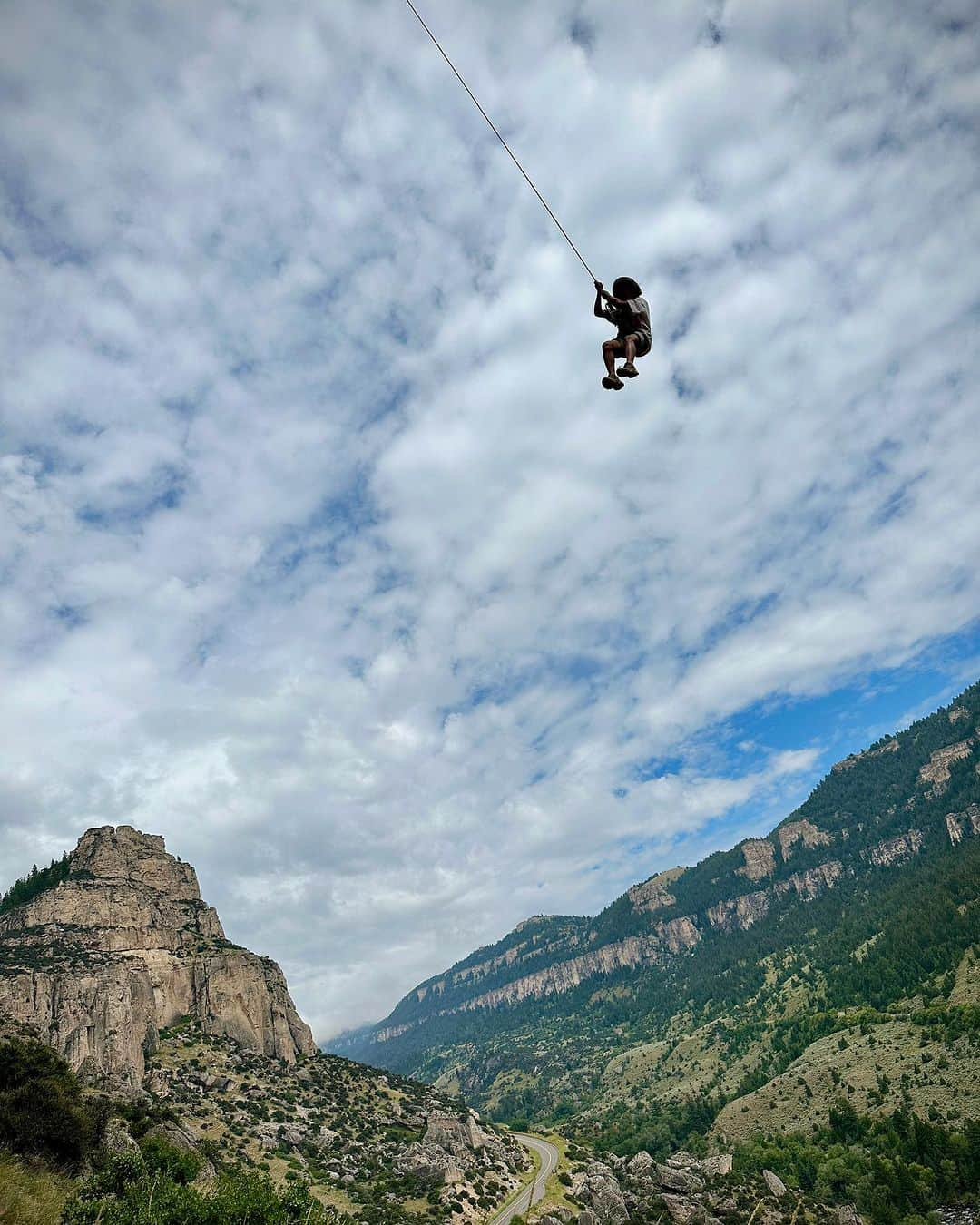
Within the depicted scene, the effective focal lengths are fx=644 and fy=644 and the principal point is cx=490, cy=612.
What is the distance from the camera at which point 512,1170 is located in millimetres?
73625

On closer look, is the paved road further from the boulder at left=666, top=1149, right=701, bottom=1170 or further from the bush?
the bush

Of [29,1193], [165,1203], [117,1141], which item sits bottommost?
[165,1203]

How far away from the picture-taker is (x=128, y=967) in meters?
72.0

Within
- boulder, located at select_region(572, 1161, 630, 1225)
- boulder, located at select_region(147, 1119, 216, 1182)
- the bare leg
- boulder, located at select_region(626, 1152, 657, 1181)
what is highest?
the bare leg

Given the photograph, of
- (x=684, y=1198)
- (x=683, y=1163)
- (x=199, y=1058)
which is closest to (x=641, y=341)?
(x=684, y=1198)

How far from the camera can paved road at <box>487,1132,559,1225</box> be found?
195 feet

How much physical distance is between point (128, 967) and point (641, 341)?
8699 centimetres

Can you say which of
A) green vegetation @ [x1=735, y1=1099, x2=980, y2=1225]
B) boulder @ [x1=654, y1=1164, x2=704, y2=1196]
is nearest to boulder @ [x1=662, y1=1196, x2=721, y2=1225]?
boulder @ [x1=654, y1=1164, x2=704, y2=1196]

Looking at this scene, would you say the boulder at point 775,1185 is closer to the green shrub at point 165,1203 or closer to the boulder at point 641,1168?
the boulder at point 641,1168

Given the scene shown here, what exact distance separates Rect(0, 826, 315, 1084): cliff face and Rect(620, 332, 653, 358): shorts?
7076cm

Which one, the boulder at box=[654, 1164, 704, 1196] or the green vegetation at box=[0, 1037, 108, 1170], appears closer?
the green vegetation at box=[0, 1037, 108, 1170]

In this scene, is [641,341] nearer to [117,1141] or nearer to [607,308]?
[607,308]

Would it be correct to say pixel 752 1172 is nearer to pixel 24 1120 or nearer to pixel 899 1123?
pixel 899 1123

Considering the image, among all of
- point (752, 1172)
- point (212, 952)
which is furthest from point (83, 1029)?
point (752, 1172)
